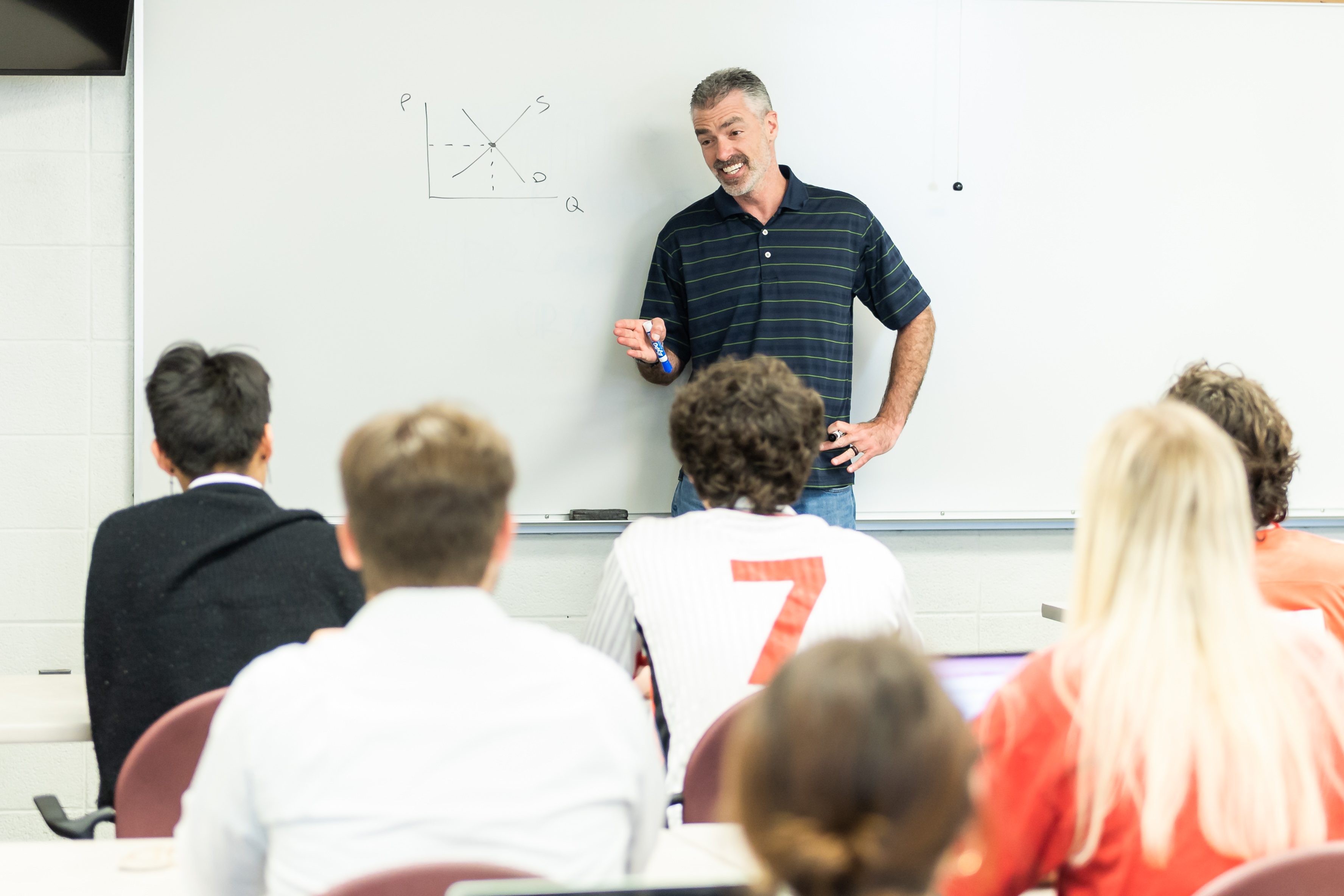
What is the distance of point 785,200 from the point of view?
2.90 metres

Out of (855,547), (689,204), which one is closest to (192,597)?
(855,547)

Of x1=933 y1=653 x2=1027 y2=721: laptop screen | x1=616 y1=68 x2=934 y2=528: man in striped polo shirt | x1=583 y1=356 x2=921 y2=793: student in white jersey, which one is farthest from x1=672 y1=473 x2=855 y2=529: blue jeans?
x1=933 y1=653 x2=1027 y2=721: laptop screen

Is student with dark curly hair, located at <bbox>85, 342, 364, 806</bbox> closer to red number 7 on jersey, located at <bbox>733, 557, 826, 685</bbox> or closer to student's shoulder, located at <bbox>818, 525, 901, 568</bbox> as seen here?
red number 7 on jersey, located at <bbox>733, 557, 826, 685</bbox>

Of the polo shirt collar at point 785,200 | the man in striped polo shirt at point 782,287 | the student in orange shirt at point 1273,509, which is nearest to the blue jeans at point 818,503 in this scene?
the man in striped polo shirt at point 782,287

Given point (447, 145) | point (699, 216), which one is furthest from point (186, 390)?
point (699, 216)

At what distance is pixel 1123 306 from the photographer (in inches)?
123

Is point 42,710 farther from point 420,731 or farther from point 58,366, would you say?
point 420,731

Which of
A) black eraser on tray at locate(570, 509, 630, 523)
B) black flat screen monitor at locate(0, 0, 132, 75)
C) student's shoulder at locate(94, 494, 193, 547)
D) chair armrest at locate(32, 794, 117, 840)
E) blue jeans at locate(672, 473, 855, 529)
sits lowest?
chair armrest at locate(32, 794, 117, 840)

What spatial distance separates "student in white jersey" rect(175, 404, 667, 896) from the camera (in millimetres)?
937

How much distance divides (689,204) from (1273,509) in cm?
172

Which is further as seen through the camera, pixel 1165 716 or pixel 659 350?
pixel 659 350

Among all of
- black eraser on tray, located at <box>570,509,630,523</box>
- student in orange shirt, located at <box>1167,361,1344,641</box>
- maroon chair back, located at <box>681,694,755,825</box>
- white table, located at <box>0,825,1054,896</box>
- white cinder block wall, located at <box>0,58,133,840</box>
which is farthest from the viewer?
black eraser on tray, located at <box>570,509,630,523</box>

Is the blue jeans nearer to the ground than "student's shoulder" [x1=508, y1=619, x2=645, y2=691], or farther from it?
nearer to the ground

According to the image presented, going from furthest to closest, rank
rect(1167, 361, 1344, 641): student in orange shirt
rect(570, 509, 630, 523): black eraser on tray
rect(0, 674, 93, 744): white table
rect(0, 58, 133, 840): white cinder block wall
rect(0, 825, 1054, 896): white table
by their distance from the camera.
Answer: rect(570, 509, 630, 523): black eraser on tray, rect(0, 58, 133, 840): white cinder block wall, rect(0, 674, 93, 744): white table, rect(1167, 361, 1344, 641): student in orange shirt, rect(0, 825, 1054, 896): white table
